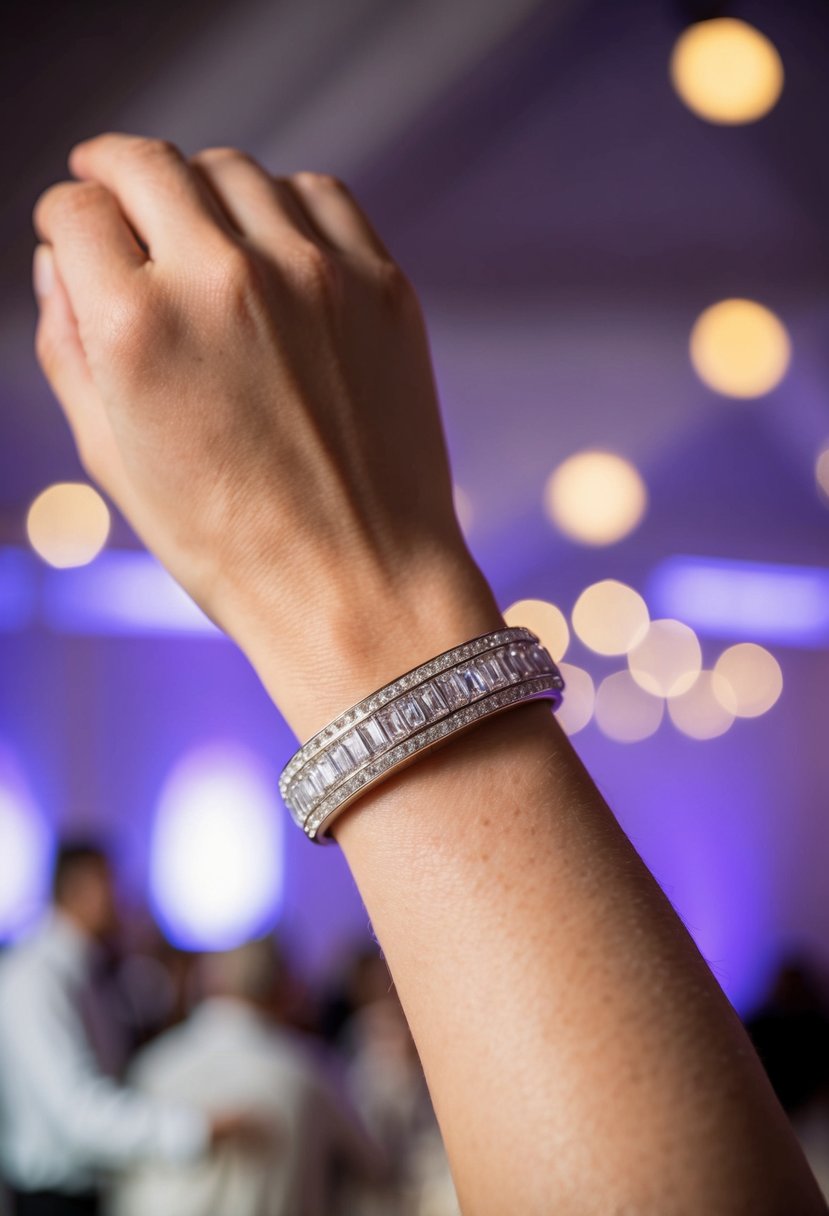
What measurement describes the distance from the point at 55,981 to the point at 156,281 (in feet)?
9.03

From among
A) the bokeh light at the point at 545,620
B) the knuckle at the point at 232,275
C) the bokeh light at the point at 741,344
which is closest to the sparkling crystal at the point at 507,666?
the knuckle at the point at 232,275

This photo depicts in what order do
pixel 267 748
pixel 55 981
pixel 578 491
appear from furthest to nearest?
1. pixel 267 748
2. pixel 578 491
3. pixel 55 981

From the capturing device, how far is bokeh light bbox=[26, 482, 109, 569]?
529 cm

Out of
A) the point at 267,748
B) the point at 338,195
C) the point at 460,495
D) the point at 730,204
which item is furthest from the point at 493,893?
the point at 267,748

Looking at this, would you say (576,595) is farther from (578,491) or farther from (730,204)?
(730,204)

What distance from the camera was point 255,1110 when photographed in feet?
7.89

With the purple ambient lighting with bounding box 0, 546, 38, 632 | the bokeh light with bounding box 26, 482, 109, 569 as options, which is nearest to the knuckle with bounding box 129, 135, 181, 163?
the bokeh light with bounding box 26, 482, 109, 569

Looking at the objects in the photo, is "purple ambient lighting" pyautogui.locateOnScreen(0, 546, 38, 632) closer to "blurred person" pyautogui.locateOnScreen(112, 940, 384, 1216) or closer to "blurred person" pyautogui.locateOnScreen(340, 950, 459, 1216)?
"blurred person" pyautogui.locateOnScreen(340, 950, 459, 1216)

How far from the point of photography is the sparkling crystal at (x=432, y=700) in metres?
0.35

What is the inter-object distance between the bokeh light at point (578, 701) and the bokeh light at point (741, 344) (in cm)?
327

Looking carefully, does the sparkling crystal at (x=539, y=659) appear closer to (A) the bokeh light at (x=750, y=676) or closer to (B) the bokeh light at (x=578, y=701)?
(B) the bokeh light at (x=578, y=701)

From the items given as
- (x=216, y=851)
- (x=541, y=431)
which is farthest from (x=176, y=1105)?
(x=216, y=851)

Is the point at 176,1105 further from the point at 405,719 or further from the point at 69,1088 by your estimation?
the point at 405,719

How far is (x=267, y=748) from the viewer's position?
26.5ft
